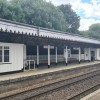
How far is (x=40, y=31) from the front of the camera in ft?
96.3

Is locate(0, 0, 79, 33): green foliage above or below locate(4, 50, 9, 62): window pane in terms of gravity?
above

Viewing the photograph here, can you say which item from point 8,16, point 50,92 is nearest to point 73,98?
point 50,92

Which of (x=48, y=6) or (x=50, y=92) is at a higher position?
(x=48, y=6)

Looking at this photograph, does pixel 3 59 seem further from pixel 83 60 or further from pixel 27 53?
pixel 83 60

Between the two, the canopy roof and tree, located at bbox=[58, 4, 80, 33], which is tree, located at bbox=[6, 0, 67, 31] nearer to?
the canopy roof

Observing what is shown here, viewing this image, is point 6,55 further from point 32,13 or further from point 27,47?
point 32,13

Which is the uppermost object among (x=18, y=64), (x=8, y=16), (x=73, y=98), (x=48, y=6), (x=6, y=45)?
(x=48, y=6)

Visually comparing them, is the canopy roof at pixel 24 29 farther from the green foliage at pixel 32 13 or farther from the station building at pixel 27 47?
the green foliage at pixel 32 13

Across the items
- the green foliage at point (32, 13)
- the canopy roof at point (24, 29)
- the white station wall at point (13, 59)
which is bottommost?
the white station wall at point (13, 59)

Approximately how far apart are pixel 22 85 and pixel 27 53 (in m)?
9.98

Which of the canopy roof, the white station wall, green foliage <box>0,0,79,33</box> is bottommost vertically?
the white station wall

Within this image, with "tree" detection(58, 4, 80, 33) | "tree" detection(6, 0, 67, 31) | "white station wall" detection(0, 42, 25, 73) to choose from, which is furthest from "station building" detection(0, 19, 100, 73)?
"tree" detection(58, 4, 80, 33)

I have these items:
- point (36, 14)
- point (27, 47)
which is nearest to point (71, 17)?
point (36, 14)

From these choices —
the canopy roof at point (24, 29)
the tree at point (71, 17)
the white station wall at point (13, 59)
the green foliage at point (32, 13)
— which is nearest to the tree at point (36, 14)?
the green foliage at point (32, 13)
